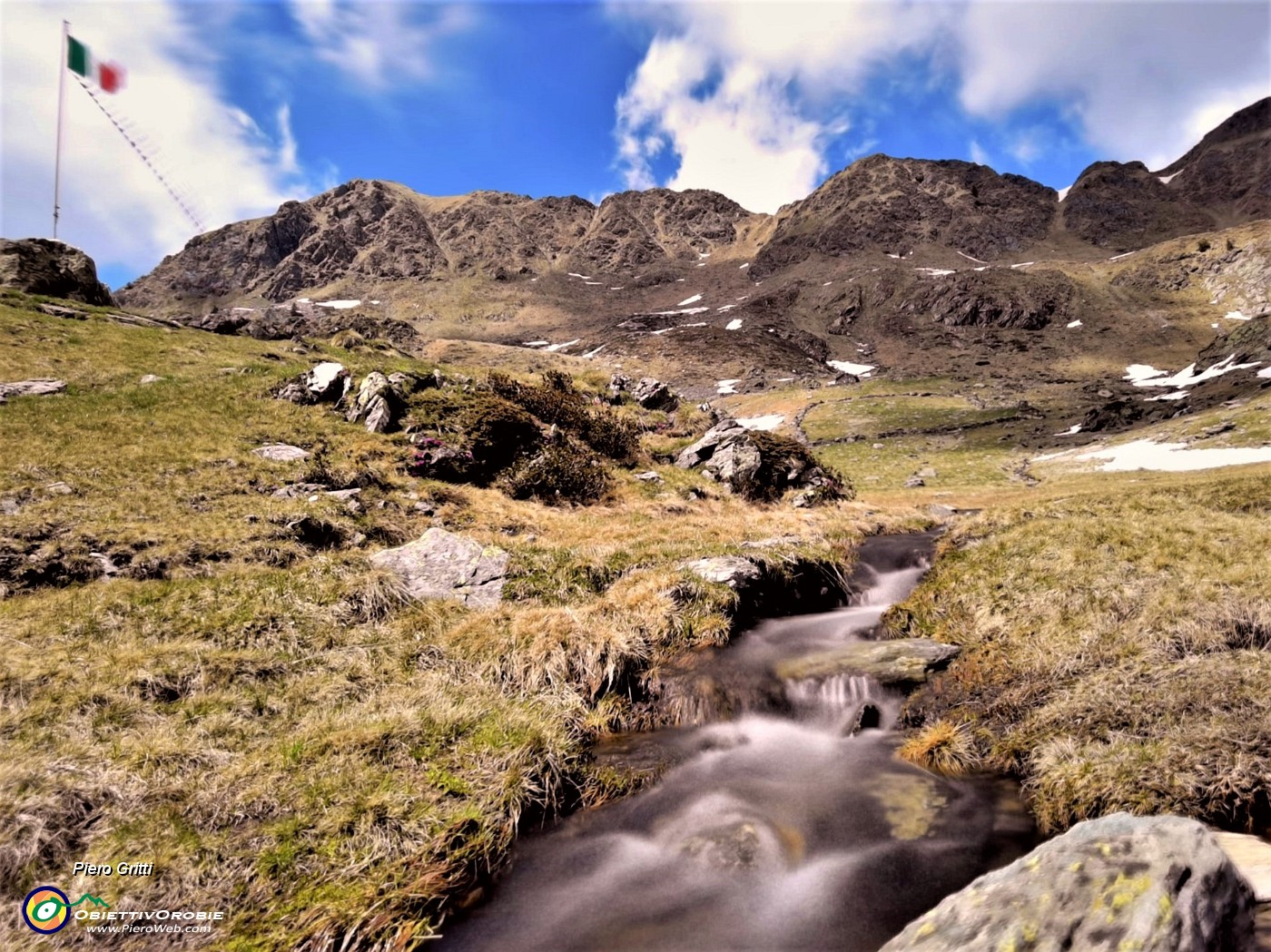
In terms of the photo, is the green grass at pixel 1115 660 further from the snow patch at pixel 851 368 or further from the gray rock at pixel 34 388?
the snow patch at pixel 851 368

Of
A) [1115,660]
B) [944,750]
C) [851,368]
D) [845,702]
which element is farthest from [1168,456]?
[851,368]

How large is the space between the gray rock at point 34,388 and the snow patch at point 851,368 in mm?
147354

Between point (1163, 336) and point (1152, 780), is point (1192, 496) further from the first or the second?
point (1163, 336)

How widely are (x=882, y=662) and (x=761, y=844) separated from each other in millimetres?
6464

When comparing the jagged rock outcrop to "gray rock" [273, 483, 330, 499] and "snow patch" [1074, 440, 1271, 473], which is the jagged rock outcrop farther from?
"snow patch" [1074, 440, 1271, 473]

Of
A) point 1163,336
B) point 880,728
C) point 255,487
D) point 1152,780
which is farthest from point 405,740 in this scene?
point 1163,336

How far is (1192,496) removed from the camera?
24719mm

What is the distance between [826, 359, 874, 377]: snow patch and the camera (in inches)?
5915

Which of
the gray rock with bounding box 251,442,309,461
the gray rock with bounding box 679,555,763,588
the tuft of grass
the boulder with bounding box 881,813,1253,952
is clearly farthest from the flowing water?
the gray rock with bounding box 251,442,309,461

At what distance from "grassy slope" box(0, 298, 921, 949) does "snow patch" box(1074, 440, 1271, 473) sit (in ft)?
142

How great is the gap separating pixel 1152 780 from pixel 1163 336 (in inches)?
7652

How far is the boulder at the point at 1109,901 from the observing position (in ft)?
17.6

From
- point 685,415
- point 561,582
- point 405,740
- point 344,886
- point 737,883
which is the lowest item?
point 737,883

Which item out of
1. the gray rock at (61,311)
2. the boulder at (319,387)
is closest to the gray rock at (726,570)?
the boulder at (319,387)
